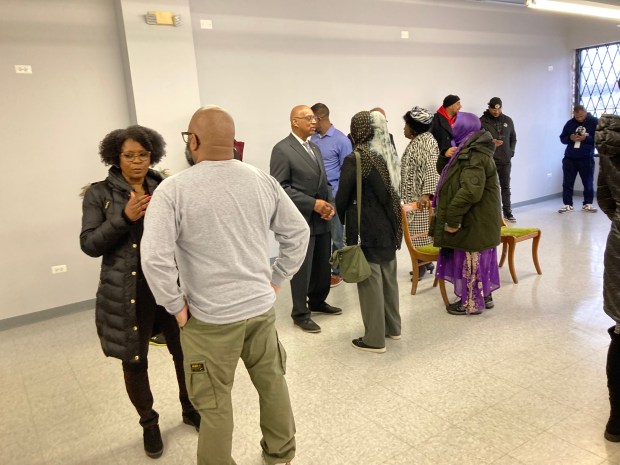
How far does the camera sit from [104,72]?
4352 millimetres

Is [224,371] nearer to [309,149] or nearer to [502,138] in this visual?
[309,149]

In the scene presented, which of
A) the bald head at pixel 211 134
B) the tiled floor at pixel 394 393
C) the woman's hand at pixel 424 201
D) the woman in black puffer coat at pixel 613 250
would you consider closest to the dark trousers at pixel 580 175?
the tiled floor at pixel 394 393

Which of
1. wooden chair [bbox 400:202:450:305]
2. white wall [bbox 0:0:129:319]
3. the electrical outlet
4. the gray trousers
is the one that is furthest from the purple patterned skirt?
the electrical outlet

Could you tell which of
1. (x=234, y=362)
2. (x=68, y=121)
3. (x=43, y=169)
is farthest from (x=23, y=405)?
(x=68, y=121)

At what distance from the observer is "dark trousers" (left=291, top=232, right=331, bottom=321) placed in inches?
139

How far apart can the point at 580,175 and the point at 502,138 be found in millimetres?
1542

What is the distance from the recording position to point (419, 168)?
4.03 metres

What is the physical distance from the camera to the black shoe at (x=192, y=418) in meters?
2.45

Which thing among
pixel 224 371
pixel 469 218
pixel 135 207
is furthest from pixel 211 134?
pixel 469 218

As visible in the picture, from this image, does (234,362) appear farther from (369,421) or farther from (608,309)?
(608,309)

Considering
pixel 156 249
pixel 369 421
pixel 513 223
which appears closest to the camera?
pixel 156 249

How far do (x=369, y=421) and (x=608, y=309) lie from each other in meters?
1.22

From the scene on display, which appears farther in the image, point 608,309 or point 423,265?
point 423,265

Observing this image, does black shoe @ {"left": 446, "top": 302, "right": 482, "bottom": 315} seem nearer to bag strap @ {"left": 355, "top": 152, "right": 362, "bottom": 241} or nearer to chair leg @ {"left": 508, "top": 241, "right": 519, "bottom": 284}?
chair leg @ {"left": 508, "top": 241, "right": 519, "bottom": 284}
